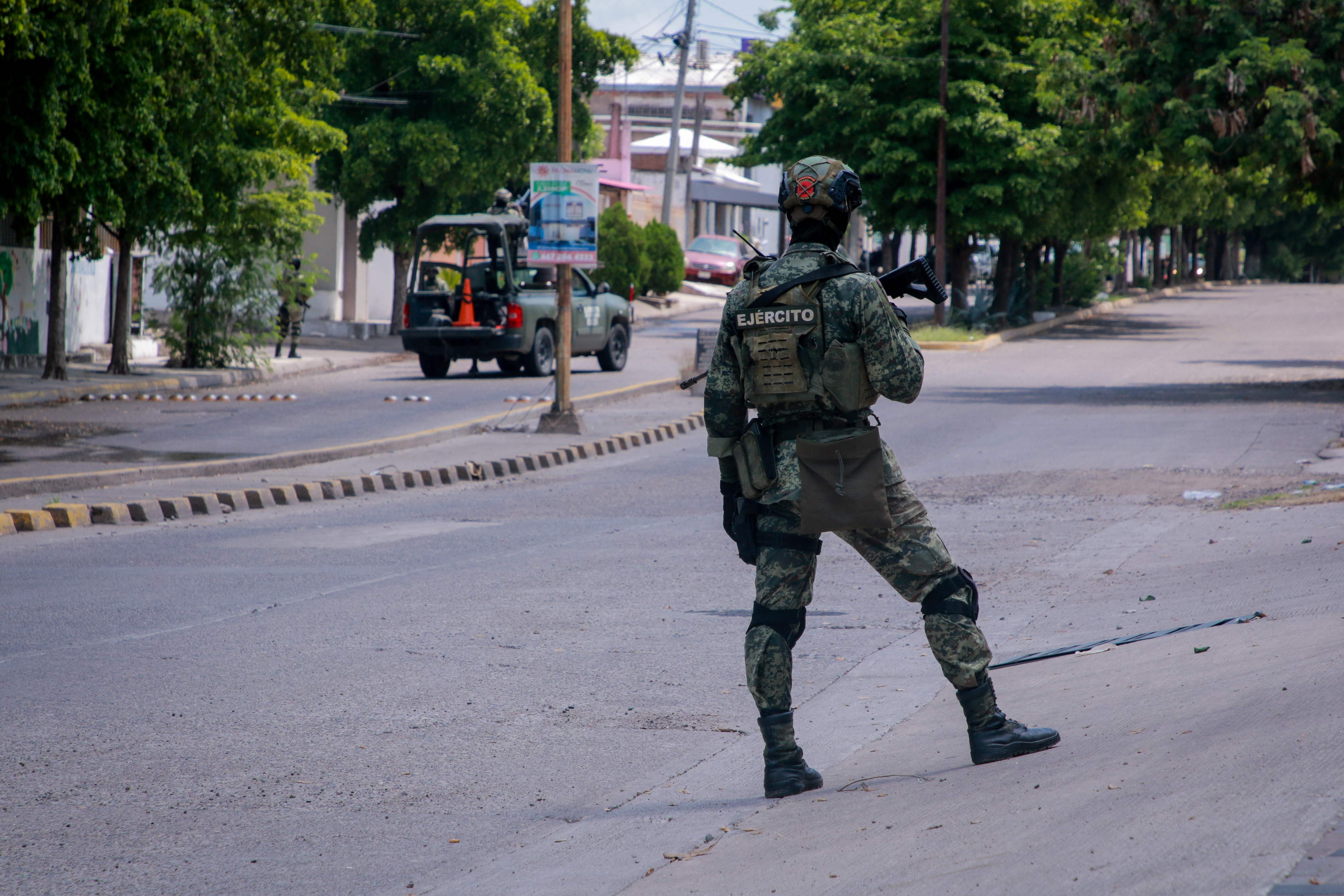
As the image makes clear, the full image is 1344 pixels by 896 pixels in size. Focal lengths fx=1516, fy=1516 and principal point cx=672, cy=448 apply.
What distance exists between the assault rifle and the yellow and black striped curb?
14.1 ft

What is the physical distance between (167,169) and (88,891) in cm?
1730

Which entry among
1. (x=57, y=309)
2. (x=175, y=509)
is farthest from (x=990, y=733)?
(x=57, y=309)

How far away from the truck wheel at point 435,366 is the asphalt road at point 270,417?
23cm

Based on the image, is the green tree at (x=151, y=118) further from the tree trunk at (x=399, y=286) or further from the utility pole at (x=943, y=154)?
the utility pole at (x=943, y=154)

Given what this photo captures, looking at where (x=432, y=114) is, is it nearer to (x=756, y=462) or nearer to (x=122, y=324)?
(x=122, y=324)

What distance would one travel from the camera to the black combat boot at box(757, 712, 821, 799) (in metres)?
4.48

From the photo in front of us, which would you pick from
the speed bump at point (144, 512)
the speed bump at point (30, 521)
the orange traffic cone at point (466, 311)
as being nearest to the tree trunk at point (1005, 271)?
the orange traffic cone at point (466, 311)

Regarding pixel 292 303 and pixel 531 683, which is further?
pixel 292 303

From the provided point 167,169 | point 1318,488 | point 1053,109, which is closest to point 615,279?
point 1053,109

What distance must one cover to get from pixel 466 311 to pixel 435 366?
1539 millimetres

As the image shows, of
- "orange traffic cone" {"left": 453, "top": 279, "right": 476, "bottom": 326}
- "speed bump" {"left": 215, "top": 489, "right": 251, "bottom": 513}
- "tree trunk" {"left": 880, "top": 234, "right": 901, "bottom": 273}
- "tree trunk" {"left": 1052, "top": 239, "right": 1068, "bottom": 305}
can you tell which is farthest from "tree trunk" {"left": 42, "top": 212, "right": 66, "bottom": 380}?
"tree trunk" {"left": 880, "top": 234, "right": 901, "bottom": 273}

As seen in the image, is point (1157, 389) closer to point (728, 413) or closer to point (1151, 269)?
point (728, 413)

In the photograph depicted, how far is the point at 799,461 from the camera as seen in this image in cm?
441

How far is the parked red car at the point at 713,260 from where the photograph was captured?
55594 millimetres
